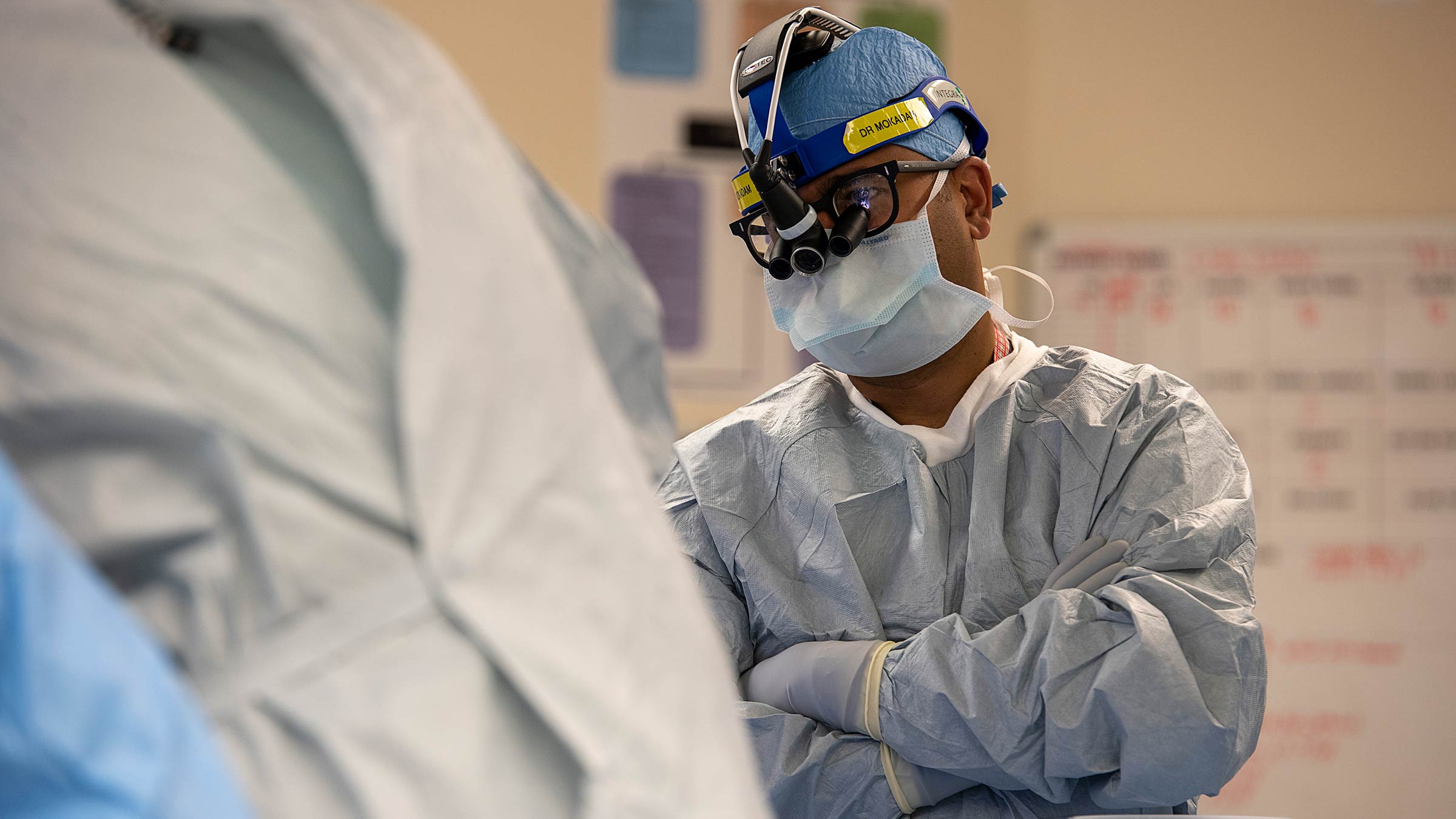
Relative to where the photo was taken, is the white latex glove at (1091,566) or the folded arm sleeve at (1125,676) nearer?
the folded arm sleeve at (1125,676)

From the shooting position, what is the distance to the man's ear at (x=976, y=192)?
149cm

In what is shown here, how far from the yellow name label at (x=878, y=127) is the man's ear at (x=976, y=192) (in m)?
0.12

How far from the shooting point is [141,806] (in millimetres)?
375

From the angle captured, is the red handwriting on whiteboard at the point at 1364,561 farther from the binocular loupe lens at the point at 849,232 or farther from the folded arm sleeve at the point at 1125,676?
the binocular loupe lens at the point at 849,232

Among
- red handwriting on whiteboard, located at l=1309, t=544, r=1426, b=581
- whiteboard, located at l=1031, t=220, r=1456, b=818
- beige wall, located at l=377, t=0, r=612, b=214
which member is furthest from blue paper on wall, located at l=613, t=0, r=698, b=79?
red handwriting on whiteboard, located at l=1309, t=544, r=1426, b=581

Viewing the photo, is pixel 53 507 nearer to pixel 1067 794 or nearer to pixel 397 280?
pixel 397 280

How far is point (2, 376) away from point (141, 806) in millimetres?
185

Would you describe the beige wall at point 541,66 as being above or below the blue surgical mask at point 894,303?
above

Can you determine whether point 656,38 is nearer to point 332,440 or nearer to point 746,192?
point 746,192

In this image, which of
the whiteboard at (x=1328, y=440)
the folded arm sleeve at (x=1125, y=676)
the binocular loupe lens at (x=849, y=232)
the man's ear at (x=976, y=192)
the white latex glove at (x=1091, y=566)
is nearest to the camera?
the folded arm sleeve at (x=1125, y=676)

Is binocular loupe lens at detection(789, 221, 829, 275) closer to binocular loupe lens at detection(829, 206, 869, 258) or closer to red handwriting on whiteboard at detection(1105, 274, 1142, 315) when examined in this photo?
binocular loupe lens at detection(829, 206, 869, 258)

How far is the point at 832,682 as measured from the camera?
4.18ft

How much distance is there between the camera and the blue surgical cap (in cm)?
142

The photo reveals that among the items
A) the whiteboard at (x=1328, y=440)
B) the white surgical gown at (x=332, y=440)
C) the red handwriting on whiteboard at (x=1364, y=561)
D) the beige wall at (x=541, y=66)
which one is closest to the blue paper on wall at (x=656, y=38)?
the beige wall at (x=541, y=66)
